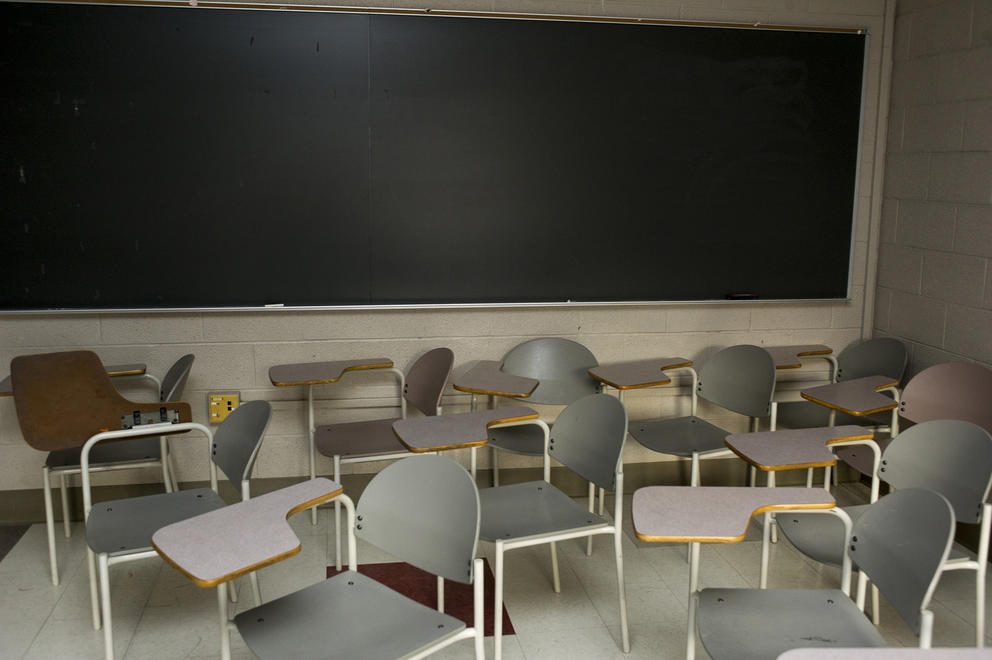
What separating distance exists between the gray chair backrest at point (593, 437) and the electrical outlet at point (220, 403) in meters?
1.68

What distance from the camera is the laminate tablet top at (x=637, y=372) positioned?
3654 millimetres

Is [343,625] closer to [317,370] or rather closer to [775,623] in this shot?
[775,623]

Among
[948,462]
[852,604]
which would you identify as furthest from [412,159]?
[852,604]

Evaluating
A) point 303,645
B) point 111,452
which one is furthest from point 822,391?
point 111,452

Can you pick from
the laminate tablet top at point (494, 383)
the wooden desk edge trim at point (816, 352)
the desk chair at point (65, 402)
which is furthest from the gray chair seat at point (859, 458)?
the desk chair at point (65, 402)

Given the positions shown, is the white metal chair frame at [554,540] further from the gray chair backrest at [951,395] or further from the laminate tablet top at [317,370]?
the gray chair backrest at [951,395]

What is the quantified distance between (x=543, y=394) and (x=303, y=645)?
204 cm

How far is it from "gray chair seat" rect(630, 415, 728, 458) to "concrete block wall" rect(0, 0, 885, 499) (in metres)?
0.39

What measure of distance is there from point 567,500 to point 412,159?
1.81 meters

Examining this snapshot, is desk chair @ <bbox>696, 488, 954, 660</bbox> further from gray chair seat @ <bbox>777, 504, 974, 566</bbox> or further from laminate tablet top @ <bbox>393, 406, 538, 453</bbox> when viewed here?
laminate tablet top @ <bbox>393, 406, 538, 453</bbox>

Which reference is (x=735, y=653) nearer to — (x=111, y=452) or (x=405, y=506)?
(x=405, y=506)

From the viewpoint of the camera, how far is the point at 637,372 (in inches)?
151

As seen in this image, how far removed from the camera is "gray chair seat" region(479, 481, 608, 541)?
2.76m

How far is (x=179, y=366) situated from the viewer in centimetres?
365
